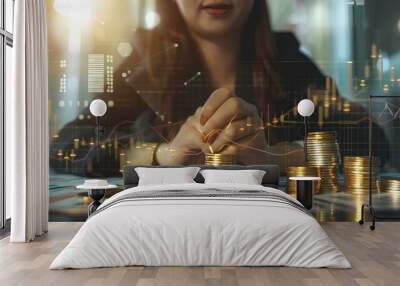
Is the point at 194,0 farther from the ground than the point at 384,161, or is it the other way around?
the point at 194,0

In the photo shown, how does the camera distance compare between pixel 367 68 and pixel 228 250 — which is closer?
pixel 228 250

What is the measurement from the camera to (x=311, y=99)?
7.97 metres

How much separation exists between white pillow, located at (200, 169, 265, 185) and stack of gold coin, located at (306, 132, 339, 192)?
39.3 inches

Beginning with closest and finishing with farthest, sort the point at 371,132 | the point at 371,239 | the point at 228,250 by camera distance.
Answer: the point at 228,250 < the point at 371,239 < the point at 371,132

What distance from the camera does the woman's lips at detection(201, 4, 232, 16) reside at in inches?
314

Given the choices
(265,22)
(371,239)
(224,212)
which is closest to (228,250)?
(224,212)

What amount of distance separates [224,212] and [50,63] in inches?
162

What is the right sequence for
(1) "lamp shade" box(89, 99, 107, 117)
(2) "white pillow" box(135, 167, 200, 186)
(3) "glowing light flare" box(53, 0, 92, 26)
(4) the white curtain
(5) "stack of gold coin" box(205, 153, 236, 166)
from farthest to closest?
(3) "glowing light flare" box(53, 0, 92, 26)
(5) "stack of gold coin" box(205, 153, 236, 166)
(1) "lamp shade" box(89, 99, 107, 117)
(2) "white pillow" box(135, 167, 200, 186)
(4) the white curtain

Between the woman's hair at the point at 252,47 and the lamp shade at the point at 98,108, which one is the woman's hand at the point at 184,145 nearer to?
the woman's hair at the point at 252,47

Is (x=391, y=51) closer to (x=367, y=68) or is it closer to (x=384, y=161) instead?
(x=367, y=68)

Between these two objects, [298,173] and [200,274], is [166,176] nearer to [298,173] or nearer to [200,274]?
[298,173]

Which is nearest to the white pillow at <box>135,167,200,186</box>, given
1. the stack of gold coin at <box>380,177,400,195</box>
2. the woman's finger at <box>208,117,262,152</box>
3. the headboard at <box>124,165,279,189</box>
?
the headboard at <box>124,165,279,189</box>

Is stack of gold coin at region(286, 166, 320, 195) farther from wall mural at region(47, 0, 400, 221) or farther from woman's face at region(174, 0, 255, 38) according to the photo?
woman's face at region(174, 0, 255, 38)

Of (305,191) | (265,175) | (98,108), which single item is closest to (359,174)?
(305,191)
